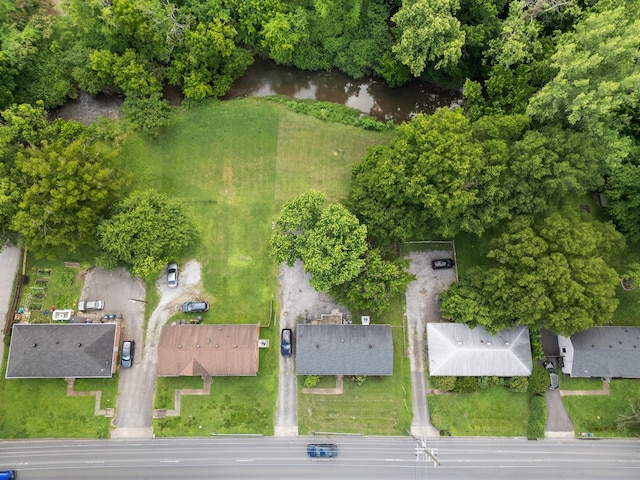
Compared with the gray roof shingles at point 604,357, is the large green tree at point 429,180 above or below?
above

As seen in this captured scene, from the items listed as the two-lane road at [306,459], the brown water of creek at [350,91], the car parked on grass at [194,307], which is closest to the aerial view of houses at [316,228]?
the car parked on grass at [194,307]

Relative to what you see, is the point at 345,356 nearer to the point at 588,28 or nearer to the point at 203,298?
the point at 203,298

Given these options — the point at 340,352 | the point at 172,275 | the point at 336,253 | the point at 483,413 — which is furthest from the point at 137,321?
the point at 483,413

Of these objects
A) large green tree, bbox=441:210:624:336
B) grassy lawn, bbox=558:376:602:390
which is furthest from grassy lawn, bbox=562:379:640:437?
large green tree, bbox=441:210:624:336

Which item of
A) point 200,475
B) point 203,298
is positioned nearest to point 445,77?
point 203,298

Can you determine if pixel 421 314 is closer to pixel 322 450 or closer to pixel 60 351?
pixel 322 450

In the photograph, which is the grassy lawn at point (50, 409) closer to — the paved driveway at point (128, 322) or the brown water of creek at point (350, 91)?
the paved driveway at point (128, 322)
